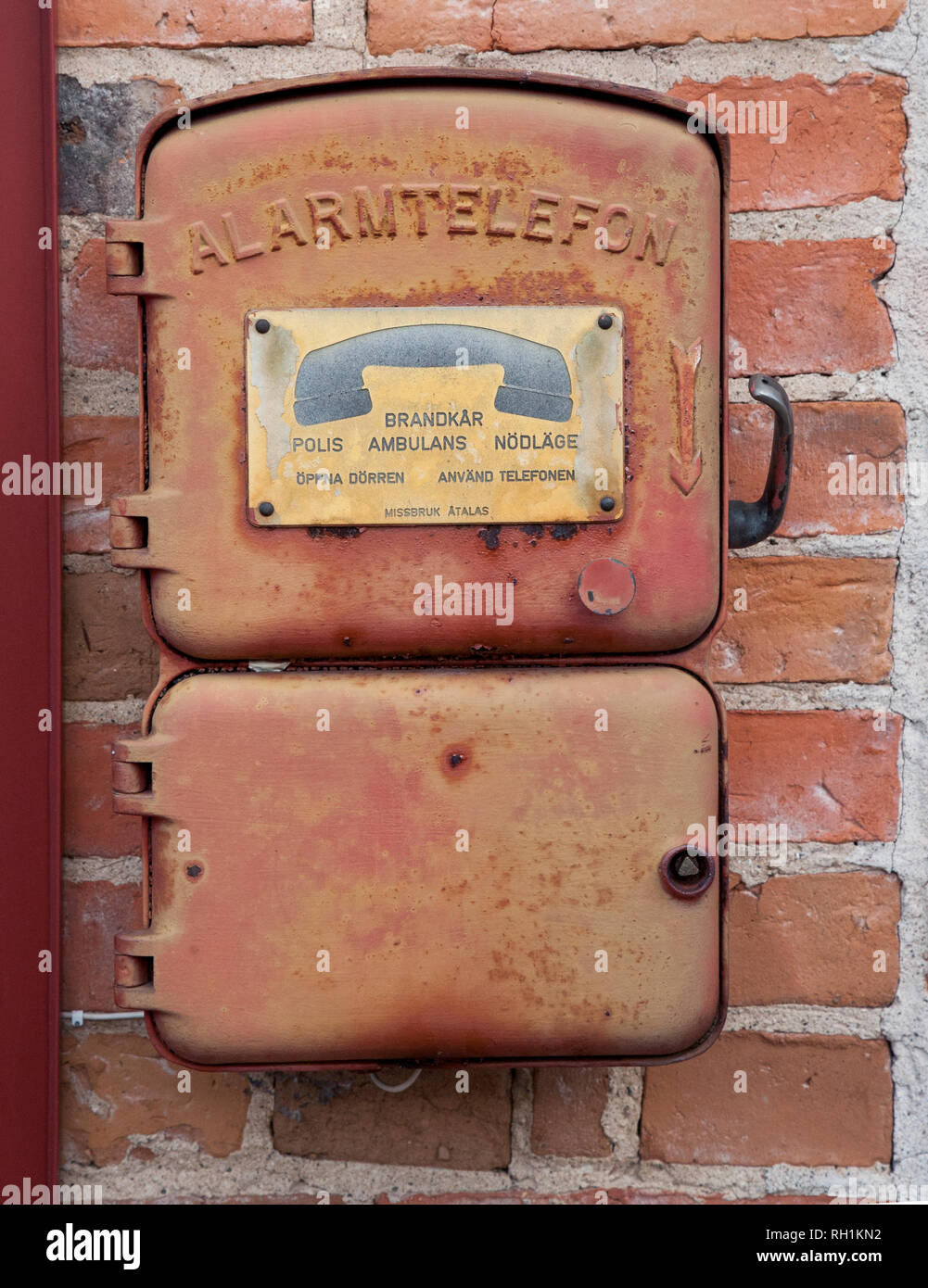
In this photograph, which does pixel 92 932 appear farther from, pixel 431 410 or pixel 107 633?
pixel 431 410

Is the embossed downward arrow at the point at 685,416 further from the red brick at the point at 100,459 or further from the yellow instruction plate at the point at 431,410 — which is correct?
the red brick at the point at 100,459

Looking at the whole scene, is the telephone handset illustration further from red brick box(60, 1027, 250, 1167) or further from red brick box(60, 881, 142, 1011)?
red brick box(60, 1027, 250, 1167)

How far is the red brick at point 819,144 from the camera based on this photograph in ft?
2.33

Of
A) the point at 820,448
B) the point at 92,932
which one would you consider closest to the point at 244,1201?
the point at 92,932

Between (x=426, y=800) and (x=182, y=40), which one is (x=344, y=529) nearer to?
(x=426, y=800)

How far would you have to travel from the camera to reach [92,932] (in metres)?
0.74

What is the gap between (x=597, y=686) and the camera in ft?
1.87

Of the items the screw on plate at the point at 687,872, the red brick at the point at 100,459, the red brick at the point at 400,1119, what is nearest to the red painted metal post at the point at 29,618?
the red brick at the point at 100,459

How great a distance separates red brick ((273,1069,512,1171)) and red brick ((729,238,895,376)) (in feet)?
1.92

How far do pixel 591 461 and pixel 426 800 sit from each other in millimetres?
220

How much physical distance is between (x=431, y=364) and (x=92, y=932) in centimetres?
50

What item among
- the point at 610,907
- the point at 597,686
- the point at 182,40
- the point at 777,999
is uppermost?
the point at 182,40

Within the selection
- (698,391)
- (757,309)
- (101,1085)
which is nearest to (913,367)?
(757,309)

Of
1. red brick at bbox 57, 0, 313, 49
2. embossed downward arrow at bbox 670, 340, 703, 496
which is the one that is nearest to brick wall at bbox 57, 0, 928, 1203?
red brick at bbox 57, 0, 313, 49
